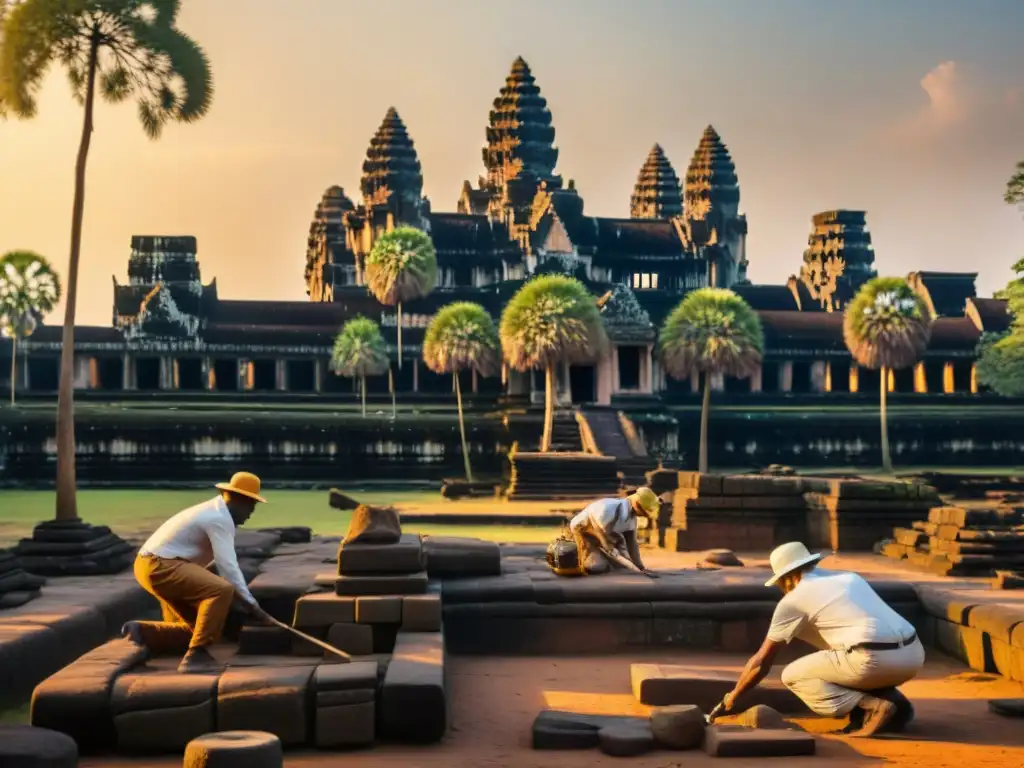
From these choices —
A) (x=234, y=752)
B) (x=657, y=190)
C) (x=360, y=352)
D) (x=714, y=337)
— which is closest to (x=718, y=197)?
(x=657, y=190)

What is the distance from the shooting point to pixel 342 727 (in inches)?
370

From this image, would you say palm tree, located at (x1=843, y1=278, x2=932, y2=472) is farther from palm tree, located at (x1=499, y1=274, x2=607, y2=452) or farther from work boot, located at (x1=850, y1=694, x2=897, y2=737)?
work boot, located at (x1=850, y1=694, x2=897, y2=737)

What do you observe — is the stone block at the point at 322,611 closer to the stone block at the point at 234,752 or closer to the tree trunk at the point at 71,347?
the stone block at the point at 234,752

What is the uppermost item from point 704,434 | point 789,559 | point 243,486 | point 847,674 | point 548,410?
point 548,410

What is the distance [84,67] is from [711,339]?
24.3 m

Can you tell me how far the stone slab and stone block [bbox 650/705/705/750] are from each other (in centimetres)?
91

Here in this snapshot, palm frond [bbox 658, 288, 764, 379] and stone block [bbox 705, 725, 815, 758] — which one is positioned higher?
palm frond [bbox 658, 288, 764, 379]

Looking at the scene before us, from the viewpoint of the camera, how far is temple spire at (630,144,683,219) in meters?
76.8

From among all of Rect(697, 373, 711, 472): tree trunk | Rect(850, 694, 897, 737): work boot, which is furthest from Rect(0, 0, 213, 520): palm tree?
Rect(697, 373, 711, 472): tree trunk

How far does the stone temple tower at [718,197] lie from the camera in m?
74.3

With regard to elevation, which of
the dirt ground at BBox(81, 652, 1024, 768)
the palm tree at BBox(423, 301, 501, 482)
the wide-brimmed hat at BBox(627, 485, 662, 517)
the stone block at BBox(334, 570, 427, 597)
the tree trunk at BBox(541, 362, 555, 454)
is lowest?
the dirt ground at BBox(81, 652, 1024, 768)

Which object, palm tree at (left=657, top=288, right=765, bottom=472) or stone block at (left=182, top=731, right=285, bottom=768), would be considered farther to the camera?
palm tree at (left=657, top=288, right=765, bottom=472)

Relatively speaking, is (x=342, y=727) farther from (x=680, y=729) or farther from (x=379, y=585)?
(x=379, y=585)

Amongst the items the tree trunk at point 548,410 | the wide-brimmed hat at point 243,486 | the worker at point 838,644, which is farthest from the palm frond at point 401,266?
the worker at point 838,644
